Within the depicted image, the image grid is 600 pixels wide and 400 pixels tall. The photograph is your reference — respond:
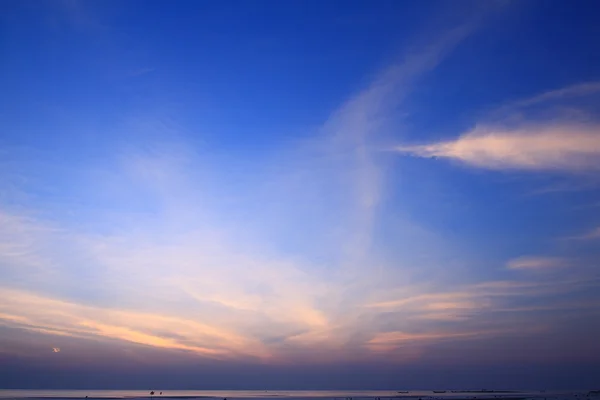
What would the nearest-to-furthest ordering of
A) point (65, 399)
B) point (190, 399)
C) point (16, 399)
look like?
point (16, 399) < point (65, 399) < point (190, 399)

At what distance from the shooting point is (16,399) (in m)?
113

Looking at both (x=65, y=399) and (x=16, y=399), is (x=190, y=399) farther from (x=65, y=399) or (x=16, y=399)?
(x=16, y=399)

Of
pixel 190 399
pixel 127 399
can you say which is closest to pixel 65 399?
pixel 127 399

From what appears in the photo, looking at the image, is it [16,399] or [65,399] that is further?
[65,399]

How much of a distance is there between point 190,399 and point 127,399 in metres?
17.5

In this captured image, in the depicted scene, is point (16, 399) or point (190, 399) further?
point (190, 399)

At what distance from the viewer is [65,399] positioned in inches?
5020

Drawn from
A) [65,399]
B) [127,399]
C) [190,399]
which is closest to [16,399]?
[65,399]

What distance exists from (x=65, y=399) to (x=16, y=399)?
1655cm

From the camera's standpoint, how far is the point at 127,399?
132750 mm

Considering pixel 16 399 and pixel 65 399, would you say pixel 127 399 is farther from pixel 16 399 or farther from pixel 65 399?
pixel 16 399

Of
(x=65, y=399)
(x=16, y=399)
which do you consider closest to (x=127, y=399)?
Result: (x=65, y=399)

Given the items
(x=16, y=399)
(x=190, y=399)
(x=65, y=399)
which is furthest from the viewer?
(x=190, y=399)
